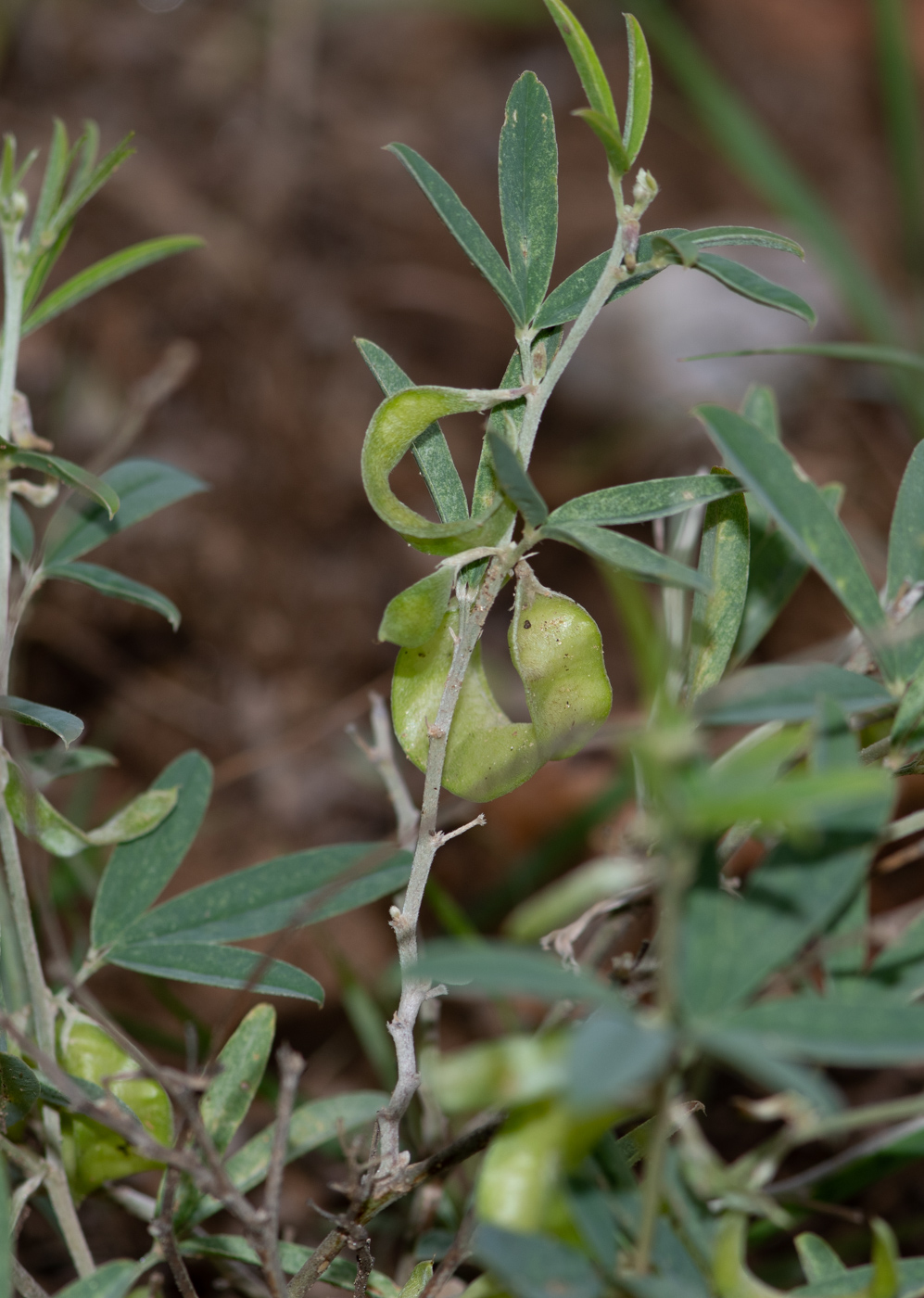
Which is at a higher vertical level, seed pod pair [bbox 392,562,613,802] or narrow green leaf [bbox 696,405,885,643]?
narrow green leaf [bbox 696,405,885,643]

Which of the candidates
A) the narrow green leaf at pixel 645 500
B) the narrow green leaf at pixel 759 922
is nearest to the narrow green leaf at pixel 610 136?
the narrow green leaf at pixel 645 500

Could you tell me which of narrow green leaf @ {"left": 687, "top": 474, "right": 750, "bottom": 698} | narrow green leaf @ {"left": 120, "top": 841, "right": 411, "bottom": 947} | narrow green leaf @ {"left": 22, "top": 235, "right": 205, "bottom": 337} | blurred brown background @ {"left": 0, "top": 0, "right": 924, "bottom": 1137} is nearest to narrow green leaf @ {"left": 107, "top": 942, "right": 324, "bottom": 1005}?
narrow green leaf @ {"left": 120, "top": 841, "right": 411, "bottom": 947}

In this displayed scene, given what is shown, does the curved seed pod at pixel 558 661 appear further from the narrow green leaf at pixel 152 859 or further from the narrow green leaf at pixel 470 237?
the narrow green leaf at pixel 152 859

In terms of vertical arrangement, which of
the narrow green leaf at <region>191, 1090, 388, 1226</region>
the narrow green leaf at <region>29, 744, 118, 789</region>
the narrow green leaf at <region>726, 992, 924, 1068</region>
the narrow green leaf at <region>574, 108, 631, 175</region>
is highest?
the narrow green leaf at <region>574, 108, 631, 175</region>

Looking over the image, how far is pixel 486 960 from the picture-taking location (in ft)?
0.91

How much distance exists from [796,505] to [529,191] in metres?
0.19

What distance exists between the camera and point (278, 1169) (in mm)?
386

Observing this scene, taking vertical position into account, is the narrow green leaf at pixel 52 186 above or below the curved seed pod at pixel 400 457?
above

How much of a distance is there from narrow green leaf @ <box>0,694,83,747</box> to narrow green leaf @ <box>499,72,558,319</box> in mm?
255

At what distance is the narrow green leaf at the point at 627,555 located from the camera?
0.37 metres

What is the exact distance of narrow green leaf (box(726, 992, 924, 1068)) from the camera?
29cm

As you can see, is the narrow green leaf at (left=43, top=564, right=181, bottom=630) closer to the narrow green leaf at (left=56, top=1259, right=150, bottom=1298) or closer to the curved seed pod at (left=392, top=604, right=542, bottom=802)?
the curved seed pod at (left=392, top=604, right=542, bottom=802)

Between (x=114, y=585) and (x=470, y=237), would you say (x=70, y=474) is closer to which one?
(x=114, y=585)

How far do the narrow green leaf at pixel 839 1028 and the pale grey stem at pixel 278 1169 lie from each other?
157 mm
